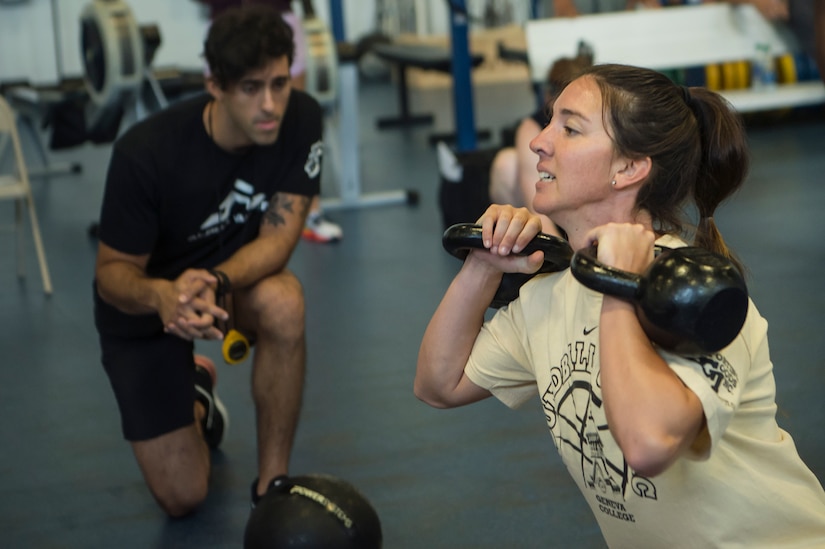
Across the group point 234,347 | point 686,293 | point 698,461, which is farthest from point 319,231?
point 686,293

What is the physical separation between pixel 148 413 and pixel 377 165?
4.61 metres

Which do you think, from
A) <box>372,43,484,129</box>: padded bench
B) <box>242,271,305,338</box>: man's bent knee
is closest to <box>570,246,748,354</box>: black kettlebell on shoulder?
<box>242,271,305,338</box>: man's bent knee

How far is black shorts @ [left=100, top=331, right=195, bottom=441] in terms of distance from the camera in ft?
8.51

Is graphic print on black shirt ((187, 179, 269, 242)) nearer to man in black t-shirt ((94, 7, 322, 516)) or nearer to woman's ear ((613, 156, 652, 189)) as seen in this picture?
man in black t-shirt ((94, 7, 322, 516))

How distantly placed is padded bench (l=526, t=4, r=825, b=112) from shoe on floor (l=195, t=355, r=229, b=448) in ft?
13.3

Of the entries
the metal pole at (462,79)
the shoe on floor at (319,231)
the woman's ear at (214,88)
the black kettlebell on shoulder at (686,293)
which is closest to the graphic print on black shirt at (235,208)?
the woman's ear at (214,88)

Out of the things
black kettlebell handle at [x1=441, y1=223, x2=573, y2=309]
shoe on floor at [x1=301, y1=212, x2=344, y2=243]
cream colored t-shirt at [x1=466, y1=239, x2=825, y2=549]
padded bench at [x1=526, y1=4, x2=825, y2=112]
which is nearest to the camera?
cream colored t-shirt at [x1=466, y1=239, x2=825, y2=549]

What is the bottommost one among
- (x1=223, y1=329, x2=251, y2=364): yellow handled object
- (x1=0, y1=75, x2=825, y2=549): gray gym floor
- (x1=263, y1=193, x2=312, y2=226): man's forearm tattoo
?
(x1=0, y1=75, x2=825, y2=549): gray gym floor

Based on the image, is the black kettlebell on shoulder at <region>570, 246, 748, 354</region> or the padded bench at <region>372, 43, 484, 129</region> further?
the padded bench at <region>372, 43, 484, 129</region>

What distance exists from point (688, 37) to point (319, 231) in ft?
9.10

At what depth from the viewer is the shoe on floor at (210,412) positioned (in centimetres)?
286

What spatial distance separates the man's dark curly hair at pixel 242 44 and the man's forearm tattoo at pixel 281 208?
0.31 metres

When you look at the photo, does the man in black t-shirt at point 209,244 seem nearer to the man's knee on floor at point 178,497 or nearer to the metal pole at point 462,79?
the man's knee on floor at point 178,497

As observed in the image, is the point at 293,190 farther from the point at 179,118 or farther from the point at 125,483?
the point at 125,483
